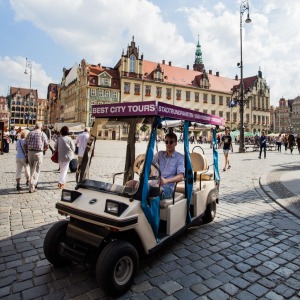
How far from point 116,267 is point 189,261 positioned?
122 centimetres

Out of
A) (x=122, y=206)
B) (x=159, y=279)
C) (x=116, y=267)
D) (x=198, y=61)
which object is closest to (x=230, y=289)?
(x=159, y=279)

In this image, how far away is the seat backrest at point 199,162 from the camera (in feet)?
16.7

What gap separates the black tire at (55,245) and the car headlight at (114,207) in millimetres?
884

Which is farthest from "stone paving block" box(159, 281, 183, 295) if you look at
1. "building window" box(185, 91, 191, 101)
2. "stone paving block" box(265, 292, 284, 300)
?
"building window" box(185, 91, 191, 101)

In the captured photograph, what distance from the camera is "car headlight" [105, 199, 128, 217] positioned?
114 inches

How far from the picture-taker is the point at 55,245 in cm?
331

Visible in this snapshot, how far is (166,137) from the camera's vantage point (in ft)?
14.5

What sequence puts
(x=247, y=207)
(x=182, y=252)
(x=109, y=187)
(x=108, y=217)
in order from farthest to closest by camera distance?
(x=247, y=207), (x=182, y=252), (x=109, y=187), (x=108, y=217)

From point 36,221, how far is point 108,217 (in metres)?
2.86

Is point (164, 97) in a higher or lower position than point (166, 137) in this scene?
higher

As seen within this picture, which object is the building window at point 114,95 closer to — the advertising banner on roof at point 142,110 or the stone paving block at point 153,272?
the advertising banner on roof at point 142,110

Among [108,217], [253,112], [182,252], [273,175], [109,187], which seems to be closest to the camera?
[108,217]

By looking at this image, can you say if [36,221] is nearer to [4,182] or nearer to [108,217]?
[108,217]

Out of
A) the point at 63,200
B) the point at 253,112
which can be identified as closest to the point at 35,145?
the point at 63,200
